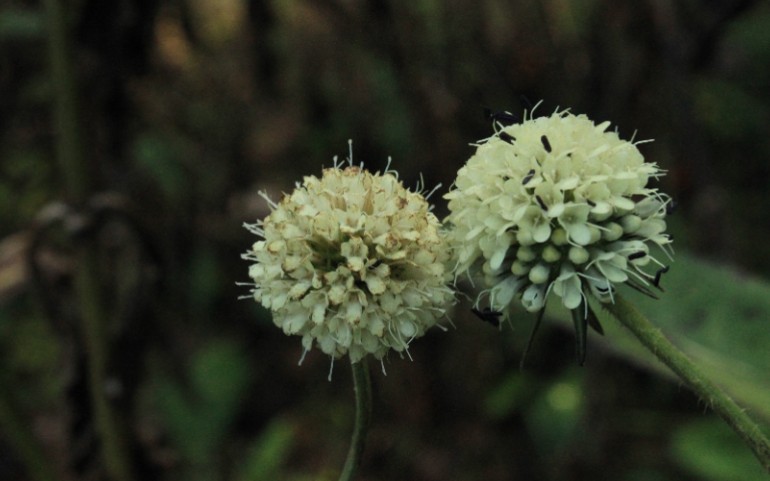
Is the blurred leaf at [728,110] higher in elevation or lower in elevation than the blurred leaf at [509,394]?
higher

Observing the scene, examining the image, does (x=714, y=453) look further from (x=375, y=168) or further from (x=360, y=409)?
(x=360, y=409)

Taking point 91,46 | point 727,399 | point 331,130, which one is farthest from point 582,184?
point 331,130

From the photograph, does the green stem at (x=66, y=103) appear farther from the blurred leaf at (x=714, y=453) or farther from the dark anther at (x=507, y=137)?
the blurred leaf at (x=714, y=453)

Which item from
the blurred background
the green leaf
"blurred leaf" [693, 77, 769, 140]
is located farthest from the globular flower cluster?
"blurred leaf" [693, 77, 769, 140]

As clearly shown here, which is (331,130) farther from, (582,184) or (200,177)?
(582,184)

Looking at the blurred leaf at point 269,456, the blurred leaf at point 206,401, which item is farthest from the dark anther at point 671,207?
the blurred leaf at point 206,401

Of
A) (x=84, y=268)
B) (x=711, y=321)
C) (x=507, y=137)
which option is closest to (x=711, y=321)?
(x=711, y=321)

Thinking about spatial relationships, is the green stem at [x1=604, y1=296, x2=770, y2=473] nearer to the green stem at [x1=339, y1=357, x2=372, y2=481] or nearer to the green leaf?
the green stem at [x1=339, y1=357, x2=372, y2=481]
